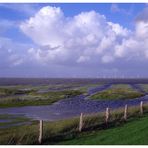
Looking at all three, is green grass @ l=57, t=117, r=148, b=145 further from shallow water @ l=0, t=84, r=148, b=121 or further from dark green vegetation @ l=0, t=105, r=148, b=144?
shallow water @ l=0, t=84, r=148, b=121

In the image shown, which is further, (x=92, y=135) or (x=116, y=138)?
(x=92, y=135)

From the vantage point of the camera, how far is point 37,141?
66.6 feet

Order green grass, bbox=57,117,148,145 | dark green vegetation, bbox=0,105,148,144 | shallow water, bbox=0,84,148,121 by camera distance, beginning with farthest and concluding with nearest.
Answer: shallow water, bbox=0,84,148,121
dark green vegetation, bbox=0,105,148,144
green grass, bbox=57,117,148,145

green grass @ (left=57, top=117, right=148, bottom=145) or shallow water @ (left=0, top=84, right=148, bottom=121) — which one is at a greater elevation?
green grass @ (left=57, top=117, right=148, bottom=145)

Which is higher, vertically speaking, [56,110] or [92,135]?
[92,135]

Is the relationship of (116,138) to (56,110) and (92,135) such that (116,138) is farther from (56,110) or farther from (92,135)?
(56,110)

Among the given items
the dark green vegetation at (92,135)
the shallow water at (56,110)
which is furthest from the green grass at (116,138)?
the shallow water at (56,110)

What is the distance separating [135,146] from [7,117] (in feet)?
80.4

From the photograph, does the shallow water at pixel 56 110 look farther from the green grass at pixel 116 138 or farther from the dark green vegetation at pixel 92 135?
the green grass at pixel 116 138

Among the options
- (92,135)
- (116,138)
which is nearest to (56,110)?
(92,135)

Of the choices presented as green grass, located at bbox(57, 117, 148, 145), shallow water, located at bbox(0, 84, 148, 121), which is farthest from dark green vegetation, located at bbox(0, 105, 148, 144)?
shallow water, located at bbox(0, 84, 148, 121)

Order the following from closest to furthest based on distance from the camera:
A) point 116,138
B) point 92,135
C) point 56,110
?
1. point 116,138
2. point 92,135
3. point 56,110

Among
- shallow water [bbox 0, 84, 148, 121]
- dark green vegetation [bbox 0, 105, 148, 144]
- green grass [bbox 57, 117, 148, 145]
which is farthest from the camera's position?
shallow water [bbox 0, 84, 148, 121]

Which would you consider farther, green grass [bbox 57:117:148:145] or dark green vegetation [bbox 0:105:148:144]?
dark green vegetation [bbox 0:105:148:144]
